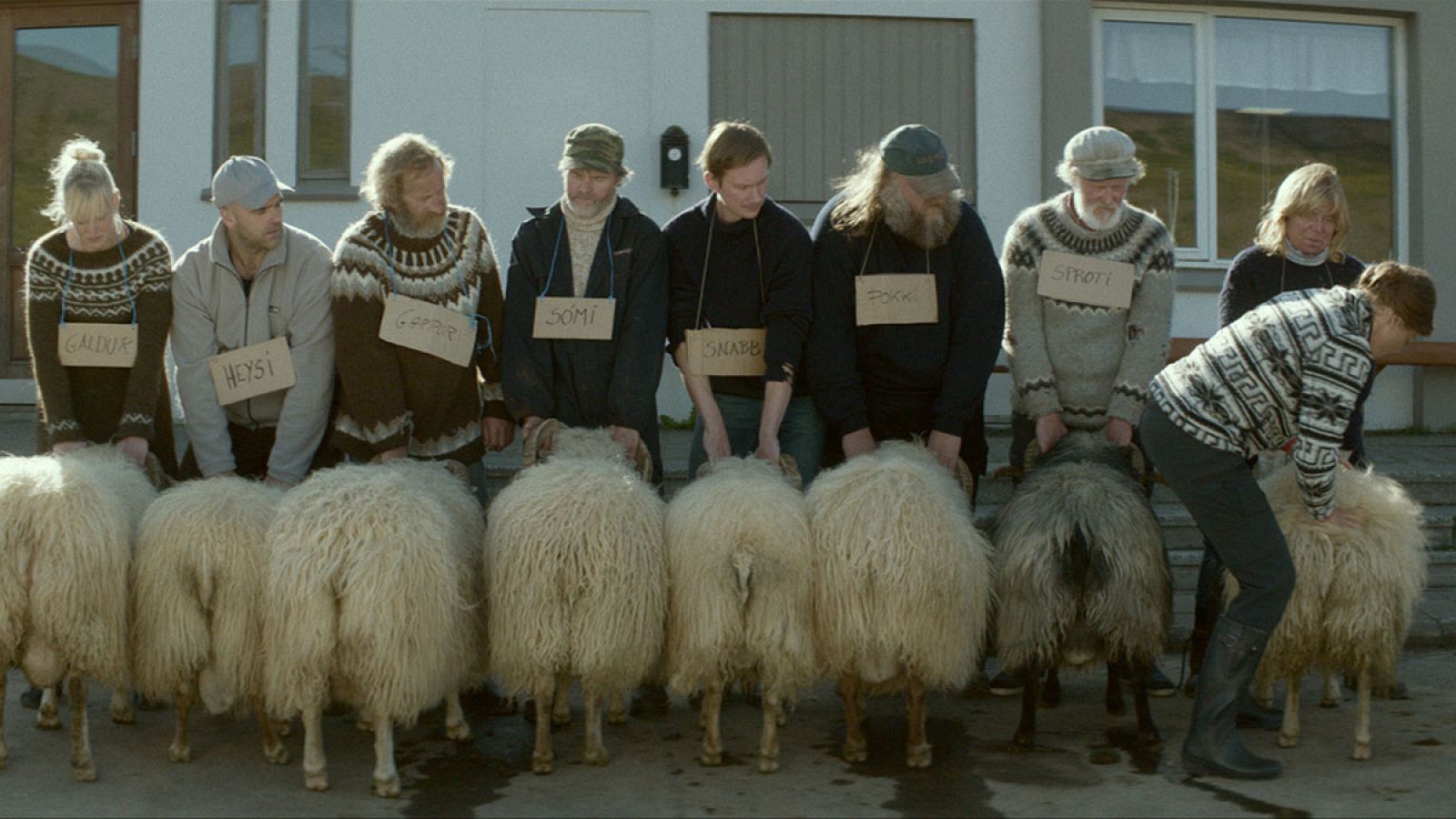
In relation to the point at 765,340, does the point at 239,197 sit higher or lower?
higher

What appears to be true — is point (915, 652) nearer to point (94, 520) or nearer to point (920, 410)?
point (920, 410)

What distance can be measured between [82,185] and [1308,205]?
4.66 metres

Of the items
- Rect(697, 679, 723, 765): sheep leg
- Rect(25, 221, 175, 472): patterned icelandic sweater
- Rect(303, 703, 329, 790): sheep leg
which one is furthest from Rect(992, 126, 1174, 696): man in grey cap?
Rect(25, 221, 175, 472): patterned icelandic sweater

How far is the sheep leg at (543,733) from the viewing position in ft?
16.4

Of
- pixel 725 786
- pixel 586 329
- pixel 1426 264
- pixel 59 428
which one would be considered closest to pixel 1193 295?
pixel 1426 264

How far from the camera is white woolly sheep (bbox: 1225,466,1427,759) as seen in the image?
5.11m

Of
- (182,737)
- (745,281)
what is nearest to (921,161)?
(745,281)

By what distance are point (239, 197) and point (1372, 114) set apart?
7544 mm

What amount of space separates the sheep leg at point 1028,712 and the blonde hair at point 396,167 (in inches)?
111

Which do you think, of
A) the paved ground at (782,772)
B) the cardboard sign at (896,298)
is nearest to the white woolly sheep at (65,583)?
the paved ground at (782,772)

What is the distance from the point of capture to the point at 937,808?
4695 millimetres

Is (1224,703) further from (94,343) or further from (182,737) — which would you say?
(94,343)

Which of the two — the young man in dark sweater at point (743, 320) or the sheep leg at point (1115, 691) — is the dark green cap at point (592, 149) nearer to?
the young man in dark sweater at point (743, 320)

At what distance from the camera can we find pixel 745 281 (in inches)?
230
